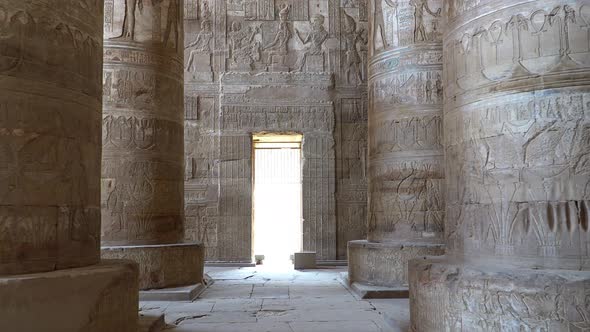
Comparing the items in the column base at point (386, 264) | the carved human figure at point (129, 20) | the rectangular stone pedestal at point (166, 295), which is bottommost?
the rectangular stone pedestal at point (166, 295)

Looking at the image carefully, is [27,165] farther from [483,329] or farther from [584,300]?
[584,300]

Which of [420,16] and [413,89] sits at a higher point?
[420,16]

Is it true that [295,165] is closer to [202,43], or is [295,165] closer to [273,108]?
[273,108]

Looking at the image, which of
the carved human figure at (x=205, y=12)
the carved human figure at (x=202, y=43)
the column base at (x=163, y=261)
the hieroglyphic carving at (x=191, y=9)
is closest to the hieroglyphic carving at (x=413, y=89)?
the column base at (x=163, y=261)

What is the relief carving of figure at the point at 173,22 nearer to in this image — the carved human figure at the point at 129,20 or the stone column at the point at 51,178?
the carved human figure at the point at 129,20

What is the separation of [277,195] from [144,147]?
24.8 feet

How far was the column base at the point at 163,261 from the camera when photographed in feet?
22.2

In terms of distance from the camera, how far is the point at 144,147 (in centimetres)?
729

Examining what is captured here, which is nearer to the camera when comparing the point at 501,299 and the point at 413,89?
the point at 501,299

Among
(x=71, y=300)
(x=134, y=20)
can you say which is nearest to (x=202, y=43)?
(x=134, y=20)

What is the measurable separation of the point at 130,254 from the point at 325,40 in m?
7.94

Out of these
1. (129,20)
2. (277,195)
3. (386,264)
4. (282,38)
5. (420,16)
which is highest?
(282,38)

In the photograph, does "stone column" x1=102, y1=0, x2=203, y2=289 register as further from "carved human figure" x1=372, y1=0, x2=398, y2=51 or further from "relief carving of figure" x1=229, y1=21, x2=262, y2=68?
"relief carving of figure" x1=229, y1=21, x2=262, y2=68

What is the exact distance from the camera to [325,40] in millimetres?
13086
